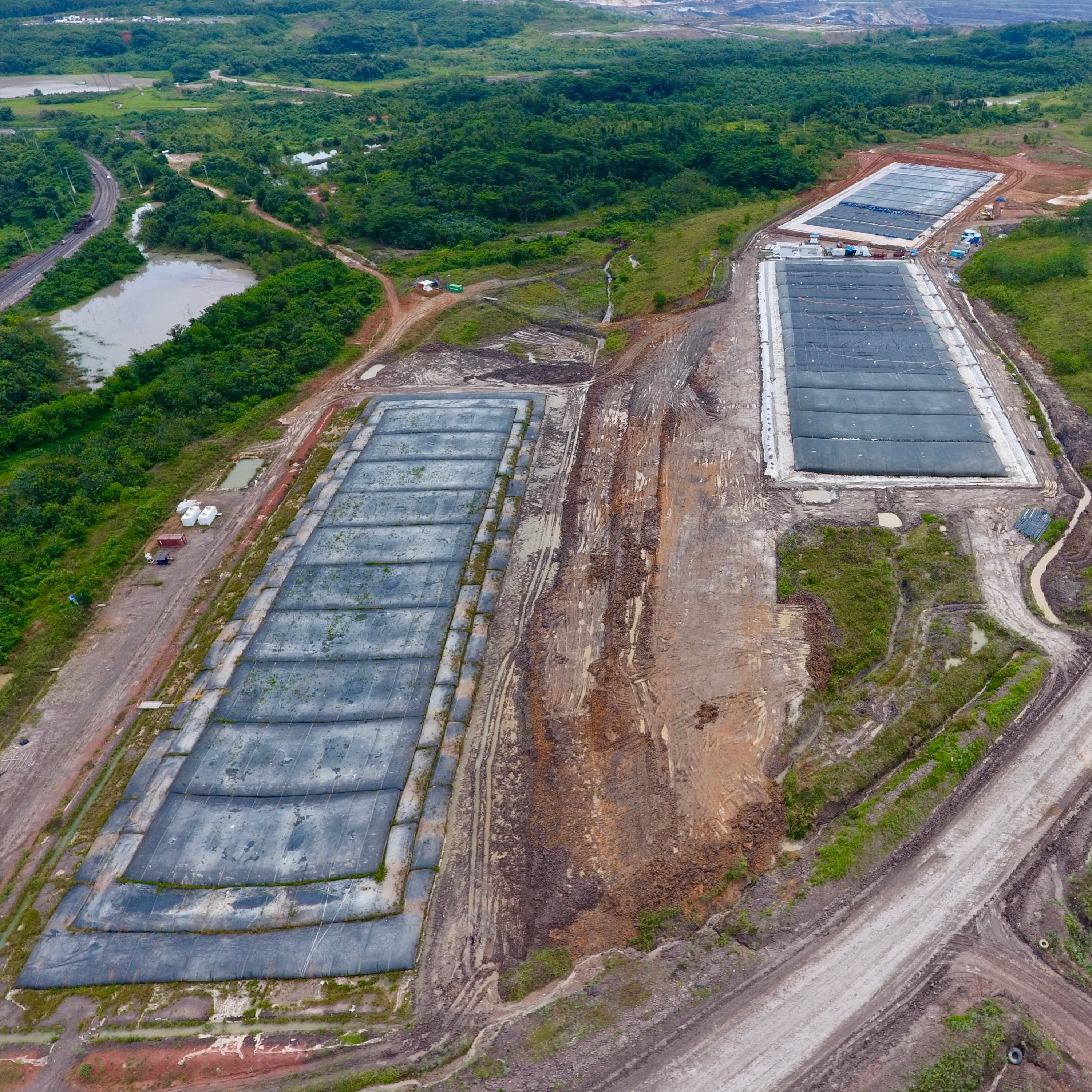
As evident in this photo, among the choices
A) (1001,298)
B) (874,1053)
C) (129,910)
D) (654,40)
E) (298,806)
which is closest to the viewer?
(874,1053)

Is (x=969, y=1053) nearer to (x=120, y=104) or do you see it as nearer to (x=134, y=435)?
(x=134, y=435)

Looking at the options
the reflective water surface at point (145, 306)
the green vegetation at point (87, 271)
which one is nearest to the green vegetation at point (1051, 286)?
the reflective water surface at point (145, 306)

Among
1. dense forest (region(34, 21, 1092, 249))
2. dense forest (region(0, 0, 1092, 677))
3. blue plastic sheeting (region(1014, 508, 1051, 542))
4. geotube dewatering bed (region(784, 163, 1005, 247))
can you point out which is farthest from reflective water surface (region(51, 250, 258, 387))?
blue plastic sheeting (region(1014, 508, 1051, 542))

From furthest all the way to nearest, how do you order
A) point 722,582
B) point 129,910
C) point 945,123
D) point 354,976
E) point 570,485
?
1. point 945,123
2. point 570,485
3. point 722,582
4. point 129,910
5. point 354,976

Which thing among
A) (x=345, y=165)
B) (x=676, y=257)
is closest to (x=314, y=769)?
(x=676, y=257)

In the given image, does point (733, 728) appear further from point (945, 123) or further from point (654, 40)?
point (654, 40)

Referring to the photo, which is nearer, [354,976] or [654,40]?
[354,976]

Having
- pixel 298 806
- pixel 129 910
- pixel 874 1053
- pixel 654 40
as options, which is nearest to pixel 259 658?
pixel 298 806
